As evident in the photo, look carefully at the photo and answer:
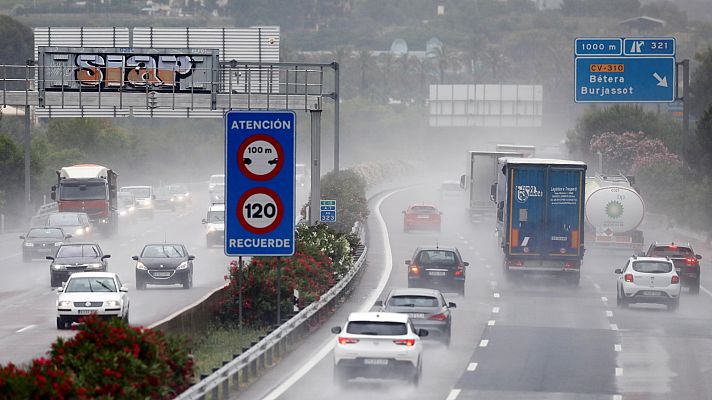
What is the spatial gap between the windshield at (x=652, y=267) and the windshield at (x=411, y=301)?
12799mm

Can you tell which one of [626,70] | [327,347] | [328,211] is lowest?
[327,347]

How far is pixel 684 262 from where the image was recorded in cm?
4716

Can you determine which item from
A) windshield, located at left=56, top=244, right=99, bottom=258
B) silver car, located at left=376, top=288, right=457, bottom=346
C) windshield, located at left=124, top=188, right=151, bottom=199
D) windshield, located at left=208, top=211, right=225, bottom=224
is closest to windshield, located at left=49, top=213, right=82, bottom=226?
windshield, located at left=208, top=211, right=225, bottom=224

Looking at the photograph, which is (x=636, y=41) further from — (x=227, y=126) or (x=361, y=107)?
(x=361, y=107)

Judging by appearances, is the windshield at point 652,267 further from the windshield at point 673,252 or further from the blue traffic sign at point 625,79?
the blue traffic sign at point 625,79

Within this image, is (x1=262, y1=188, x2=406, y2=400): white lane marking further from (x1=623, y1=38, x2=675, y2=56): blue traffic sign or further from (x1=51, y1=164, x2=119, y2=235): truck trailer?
(x1=51, y1=164, x2=119, y2=235): truck trailer

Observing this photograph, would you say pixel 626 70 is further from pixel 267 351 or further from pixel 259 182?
pixel 259 182

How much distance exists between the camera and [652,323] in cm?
3781

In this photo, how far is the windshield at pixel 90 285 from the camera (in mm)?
34344

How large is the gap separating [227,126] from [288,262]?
11.2m

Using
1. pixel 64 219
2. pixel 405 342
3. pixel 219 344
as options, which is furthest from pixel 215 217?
pixel 405 342

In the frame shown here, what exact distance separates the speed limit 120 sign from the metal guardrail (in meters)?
1.89

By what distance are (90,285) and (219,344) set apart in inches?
264

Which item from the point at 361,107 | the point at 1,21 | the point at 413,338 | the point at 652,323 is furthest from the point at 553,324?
the point at 361,107
